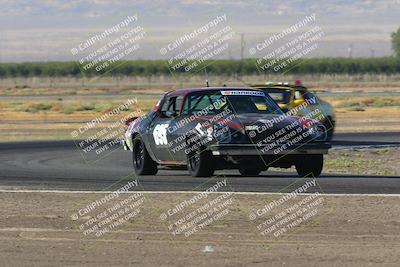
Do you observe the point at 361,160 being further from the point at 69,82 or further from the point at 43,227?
the point at 69,82

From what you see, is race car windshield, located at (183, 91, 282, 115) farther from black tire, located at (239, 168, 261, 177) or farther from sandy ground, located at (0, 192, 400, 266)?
sandy ground, located at (0, 192, 400, 266)

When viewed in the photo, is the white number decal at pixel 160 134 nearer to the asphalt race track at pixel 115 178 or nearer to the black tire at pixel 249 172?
the asphalt race track at pixel 115 178

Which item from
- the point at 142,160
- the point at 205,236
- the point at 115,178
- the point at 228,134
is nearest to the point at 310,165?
the point at 228,134

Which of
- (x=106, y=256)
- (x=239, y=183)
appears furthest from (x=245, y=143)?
(x=106, y=256)

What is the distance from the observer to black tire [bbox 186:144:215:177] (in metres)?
18.3

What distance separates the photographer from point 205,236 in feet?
41.2

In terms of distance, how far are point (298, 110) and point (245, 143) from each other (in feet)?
27.0

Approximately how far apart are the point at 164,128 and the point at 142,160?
1.23 meters

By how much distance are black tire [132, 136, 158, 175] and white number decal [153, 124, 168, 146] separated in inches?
22.2

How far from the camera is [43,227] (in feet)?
43.9

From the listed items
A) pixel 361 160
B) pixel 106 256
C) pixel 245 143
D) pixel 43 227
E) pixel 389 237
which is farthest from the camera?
pixel 361 160

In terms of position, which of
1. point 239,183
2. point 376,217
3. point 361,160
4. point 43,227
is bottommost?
point 361,160

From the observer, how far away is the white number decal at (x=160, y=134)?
19.2 meters

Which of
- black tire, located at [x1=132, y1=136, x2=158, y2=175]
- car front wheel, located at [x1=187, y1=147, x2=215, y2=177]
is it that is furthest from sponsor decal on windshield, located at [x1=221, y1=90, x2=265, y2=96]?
black tire, located at [x1=132, y1=136, x2=158, y2=175]
